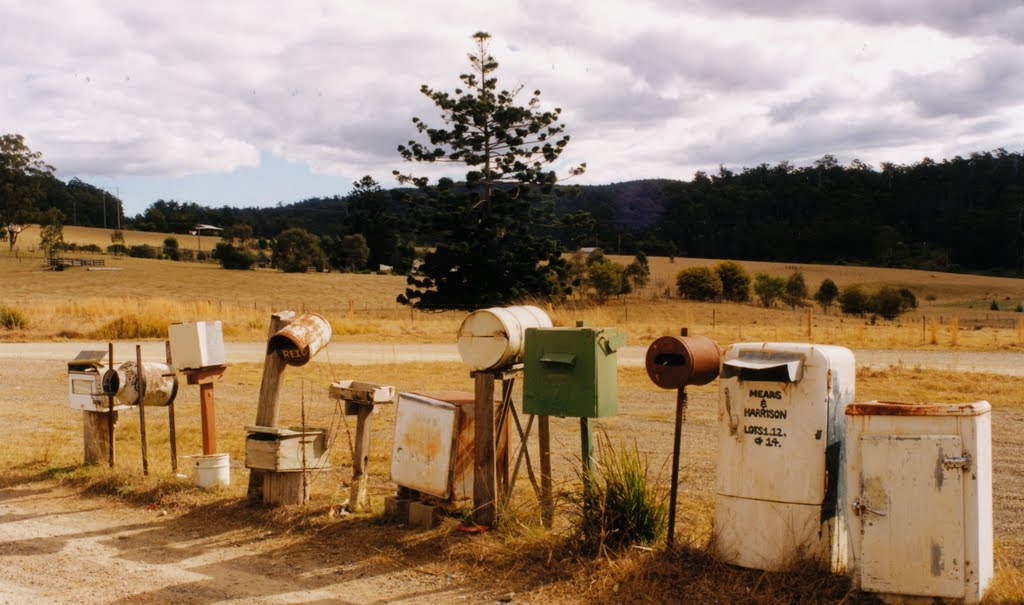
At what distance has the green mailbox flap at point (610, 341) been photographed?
5.31m

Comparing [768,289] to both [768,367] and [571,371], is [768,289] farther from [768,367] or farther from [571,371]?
[768,367]

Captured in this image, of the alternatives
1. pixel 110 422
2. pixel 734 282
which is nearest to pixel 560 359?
pixel 110 422

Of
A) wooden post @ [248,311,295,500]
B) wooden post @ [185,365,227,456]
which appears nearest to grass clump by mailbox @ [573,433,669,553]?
wooden post @ [248,311,295,500]

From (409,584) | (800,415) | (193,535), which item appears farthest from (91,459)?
(800,415)

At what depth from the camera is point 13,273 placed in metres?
70.9

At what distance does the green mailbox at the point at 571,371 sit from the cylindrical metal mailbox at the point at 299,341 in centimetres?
169

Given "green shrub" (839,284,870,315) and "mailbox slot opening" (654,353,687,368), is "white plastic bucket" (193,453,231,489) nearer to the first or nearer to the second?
"mailbox slot opening" (654,353,687,368)

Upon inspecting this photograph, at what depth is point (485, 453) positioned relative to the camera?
560 centimetres

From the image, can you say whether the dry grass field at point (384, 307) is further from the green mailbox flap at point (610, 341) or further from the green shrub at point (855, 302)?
the green mailbox flap at point (610, 341)

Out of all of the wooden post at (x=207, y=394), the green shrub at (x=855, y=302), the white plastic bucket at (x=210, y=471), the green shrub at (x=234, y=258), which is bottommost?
the green shrub at (x=855, y=302)

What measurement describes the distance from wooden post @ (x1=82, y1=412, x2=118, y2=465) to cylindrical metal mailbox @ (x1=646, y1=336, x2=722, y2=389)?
197 inches

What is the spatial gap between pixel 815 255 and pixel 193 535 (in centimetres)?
11510

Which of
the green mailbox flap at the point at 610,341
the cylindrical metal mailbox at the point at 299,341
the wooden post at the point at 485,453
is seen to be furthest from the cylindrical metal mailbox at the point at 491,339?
the cylindrical metal mailbox at the point at 299,341

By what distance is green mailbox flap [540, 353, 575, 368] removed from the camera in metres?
5.29
